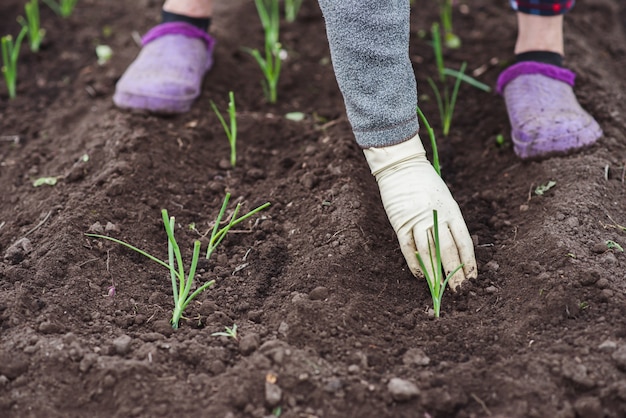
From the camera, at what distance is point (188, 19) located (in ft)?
9.31

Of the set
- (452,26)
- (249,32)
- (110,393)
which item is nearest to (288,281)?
(110,393)

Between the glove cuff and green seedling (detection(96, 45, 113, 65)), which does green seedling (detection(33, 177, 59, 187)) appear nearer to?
green seedling (detection(96, 45, 113, 65))

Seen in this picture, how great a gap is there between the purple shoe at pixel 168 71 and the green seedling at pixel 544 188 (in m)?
1.27

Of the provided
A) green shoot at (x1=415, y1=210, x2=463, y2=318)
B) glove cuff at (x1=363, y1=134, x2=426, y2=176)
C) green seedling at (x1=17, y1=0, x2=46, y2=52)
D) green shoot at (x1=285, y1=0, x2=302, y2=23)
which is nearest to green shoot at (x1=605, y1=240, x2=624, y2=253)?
green shoot at (x1=415, y1=210, x2=463, y2=318)

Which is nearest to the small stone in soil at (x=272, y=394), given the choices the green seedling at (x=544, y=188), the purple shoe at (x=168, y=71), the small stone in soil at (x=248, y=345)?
the small stone in soil at (x=248, y=345)

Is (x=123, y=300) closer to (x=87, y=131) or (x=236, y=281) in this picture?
(x=236, y=281)

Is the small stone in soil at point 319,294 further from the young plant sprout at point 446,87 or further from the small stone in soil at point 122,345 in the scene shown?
the young plant sprout at point 446,87

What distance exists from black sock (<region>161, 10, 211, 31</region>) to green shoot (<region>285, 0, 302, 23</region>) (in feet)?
1.72

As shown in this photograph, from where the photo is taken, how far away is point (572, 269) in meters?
1.83

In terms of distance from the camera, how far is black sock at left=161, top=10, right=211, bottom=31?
283 cm

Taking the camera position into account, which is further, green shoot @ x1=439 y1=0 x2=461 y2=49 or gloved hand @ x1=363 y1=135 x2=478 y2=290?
green shoot @ x1=439 y1=0 x2=461 y2=49

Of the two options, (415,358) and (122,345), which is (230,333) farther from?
(415,358)

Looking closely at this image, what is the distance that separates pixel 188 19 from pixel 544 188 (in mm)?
1502

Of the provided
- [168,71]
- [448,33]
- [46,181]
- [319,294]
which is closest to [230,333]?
[319,294]
